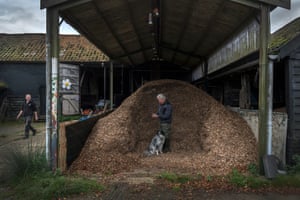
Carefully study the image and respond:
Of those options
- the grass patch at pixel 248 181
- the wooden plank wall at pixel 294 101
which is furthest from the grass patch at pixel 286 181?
the wooden plank wall at pixel 294 101

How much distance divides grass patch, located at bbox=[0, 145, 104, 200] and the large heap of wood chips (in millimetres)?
774

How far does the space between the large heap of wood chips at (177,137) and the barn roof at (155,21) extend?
1886 millimetres

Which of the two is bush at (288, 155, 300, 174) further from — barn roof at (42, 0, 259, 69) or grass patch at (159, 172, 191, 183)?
barn roof at (42, 0, 259, 69)

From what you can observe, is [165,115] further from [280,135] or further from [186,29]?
[186,29]

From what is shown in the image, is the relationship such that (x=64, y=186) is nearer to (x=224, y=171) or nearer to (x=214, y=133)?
(x=224, y=171)

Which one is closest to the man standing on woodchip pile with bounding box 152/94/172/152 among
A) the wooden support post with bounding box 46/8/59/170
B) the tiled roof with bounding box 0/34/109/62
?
the wooden support post with bounding box 46/8/59/170

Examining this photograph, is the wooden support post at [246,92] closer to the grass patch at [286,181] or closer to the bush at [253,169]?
the bush at [253,169]

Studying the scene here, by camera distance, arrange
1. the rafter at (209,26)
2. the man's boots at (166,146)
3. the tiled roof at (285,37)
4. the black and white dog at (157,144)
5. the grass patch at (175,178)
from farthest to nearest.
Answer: the man's boots at (166,146) → the black and white dog at (157,144) → the rafter at (209,26) → the tiled roof at (285,37) → the grass patch at (175,178)

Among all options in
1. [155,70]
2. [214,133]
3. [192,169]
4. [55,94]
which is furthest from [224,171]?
[155,70]

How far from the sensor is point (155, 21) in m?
8.99

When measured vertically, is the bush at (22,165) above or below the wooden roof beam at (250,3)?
below

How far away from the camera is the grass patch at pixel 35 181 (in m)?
4.63

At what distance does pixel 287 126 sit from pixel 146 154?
3.42m

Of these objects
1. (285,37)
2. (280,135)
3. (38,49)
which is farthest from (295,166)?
(38,49)
